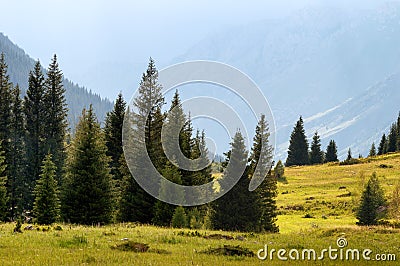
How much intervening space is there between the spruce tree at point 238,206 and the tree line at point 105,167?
0.08 meters

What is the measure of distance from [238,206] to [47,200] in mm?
14856

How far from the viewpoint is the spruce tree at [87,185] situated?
37812 millimetres

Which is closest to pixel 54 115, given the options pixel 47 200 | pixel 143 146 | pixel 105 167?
pixel 143 146

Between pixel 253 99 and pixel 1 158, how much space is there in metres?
26.2

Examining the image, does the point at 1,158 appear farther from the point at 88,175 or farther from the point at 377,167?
the point at 377,167

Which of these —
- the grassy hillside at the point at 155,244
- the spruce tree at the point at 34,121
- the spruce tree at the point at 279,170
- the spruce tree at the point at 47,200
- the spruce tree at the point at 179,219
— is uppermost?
the spruce tree at the point at 34,121

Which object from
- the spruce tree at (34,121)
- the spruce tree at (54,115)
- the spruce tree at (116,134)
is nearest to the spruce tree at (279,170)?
the spruce tree at (116,134)

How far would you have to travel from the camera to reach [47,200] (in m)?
33.8

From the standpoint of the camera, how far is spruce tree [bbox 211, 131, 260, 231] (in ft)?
130

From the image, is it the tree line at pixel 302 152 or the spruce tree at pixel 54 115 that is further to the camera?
the tree line at pixel 302 152

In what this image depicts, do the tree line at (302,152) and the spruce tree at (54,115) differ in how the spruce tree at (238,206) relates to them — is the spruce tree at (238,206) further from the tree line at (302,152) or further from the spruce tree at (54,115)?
the tree line at (302,152)

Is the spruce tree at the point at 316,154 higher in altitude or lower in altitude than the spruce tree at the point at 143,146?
higher

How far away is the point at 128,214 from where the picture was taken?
41.3 meters

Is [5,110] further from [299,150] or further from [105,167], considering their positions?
[299,150]
